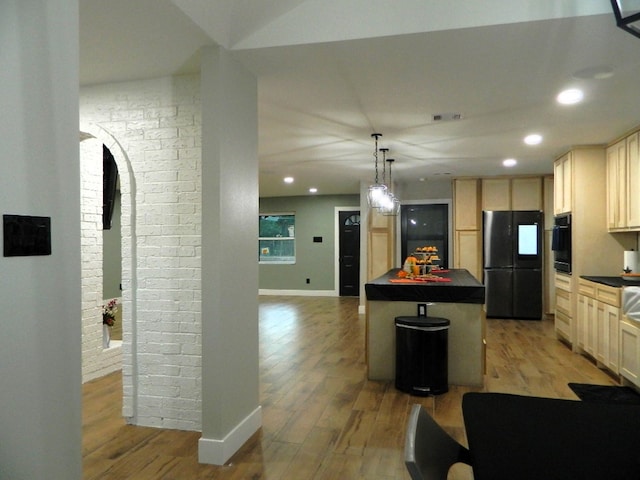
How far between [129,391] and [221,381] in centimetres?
97

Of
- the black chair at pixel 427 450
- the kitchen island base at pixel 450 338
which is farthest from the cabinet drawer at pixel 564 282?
the black chair at pixel 427 450

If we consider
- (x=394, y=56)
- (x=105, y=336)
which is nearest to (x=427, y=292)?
(x=394, y=56)

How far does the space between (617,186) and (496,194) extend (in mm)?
2940

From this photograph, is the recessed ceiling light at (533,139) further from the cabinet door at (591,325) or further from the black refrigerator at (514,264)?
the black refrigerator at (514,264)

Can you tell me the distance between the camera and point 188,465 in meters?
2.65

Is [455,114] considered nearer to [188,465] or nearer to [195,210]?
[195,210]

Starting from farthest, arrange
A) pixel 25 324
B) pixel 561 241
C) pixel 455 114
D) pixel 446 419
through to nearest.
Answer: pixel 561 241 → pixel 455 114 → pixel 446 419 → pixel 25 324

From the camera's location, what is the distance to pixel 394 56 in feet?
9.10

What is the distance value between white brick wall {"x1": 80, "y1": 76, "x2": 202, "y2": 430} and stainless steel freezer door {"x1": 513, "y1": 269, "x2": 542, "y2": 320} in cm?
593

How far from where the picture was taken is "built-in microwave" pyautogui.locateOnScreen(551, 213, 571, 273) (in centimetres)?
547

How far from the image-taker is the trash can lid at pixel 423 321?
394 cm

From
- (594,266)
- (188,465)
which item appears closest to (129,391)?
(188,465)

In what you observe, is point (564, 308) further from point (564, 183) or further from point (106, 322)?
point (106, 322)

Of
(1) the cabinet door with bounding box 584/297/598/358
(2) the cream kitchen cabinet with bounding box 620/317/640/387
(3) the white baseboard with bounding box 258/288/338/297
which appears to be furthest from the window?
(2) the cream kitchen cabinet with bounding box 620/317/640/387
